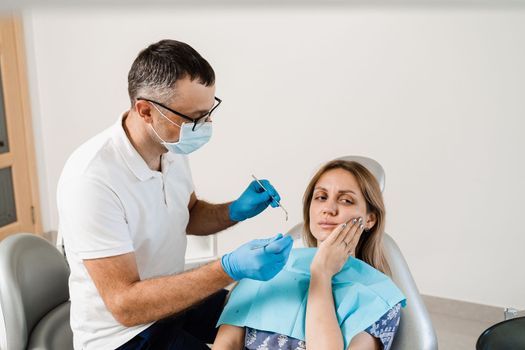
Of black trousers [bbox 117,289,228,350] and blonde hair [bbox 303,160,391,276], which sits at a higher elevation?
blonde hair [bbox 303,160,391,276]

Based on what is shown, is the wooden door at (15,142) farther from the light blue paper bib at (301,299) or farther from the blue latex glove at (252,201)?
the light blue paper bib at (301,299)

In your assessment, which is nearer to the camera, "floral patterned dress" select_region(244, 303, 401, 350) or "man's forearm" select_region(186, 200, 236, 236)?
"floral patterned dress" select_region(244, 303, 401, 350)

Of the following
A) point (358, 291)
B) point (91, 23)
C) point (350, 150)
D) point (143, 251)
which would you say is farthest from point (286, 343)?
point (91, 23)

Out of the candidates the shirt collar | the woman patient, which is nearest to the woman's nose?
the woman patient

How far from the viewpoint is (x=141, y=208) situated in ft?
4.45

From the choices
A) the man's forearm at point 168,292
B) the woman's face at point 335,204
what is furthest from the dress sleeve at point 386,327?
the man's forearm at point 168,292

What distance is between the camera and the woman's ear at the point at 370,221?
1502 millimetres

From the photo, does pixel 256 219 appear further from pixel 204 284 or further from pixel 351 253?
pixel 204 284

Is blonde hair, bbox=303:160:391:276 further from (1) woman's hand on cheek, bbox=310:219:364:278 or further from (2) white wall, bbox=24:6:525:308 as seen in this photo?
(2) white wall, bbox=24:6:525:308

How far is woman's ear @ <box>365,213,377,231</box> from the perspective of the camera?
150 centimetres

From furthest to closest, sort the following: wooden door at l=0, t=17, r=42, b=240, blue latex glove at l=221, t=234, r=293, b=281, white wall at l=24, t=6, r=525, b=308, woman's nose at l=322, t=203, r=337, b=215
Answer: wooden door at l=0, t=17, r=42, b=240
white wall at l=24, t=6, r=525, b=308
woman's nose at l=322, t=203, r=337, b=215
blue latex glove at l=221, t=234, r=293, b=281

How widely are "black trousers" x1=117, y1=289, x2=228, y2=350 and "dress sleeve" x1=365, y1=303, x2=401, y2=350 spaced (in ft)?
1.48

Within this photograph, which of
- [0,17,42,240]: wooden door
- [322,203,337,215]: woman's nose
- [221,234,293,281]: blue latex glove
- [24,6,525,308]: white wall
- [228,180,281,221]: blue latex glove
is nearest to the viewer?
[221,234,293,281]: blue latex glove

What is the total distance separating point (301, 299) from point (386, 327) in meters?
0.22
